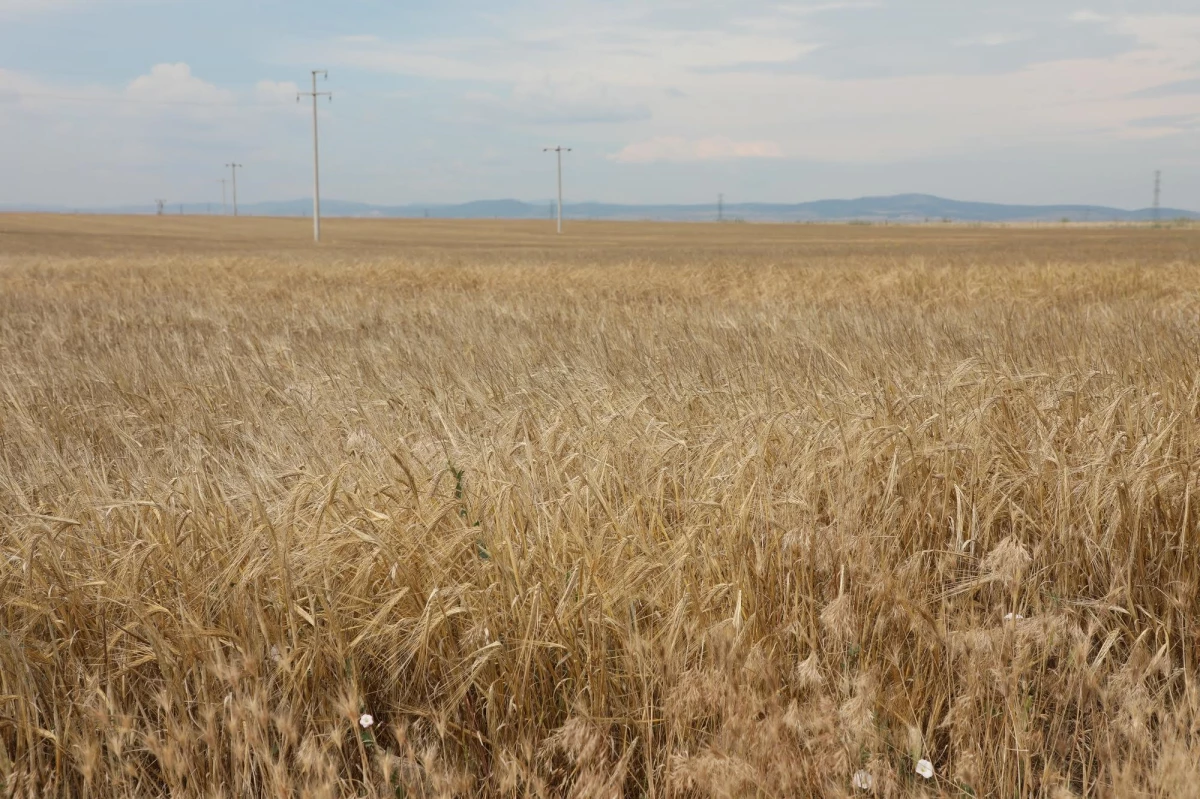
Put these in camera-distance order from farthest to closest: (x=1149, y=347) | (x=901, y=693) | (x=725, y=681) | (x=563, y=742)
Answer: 1. (x=1149, y=347)
2. (x=901, y=693)
3. (x=725, y=681)
4. (x=563, y=742)

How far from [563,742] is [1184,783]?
133cm

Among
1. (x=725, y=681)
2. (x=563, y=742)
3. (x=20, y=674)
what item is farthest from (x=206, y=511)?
(x=725, y=681)

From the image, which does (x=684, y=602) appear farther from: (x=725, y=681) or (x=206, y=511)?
(x=206, y=511)

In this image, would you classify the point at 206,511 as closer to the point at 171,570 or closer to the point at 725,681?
the point at 171,570

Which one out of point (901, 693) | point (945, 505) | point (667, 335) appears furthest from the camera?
point (667, 335)

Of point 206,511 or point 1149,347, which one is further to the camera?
point 1149,347

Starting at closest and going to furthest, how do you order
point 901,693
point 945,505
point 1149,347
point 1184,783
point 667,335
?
point 1184,783 < point 901,693 < point 945,505 < point 1149,347 < point 667,335

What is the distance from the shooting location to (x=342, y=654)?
2.64 m

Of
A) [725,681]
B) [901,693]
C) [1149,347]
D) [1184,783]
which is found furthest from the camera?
[1149,347]

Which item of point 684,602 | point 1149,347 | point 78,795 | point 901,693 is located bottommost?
point 78,795

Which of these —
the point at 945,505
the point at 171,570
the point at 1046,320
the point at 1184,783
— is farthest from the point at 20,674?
the point at 1046,320

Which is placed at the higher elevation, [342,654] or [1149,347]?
[1149,347]

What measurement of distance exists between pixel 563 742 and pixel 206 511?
67.3 inches

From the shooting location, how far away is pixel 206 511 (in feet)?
10.8
